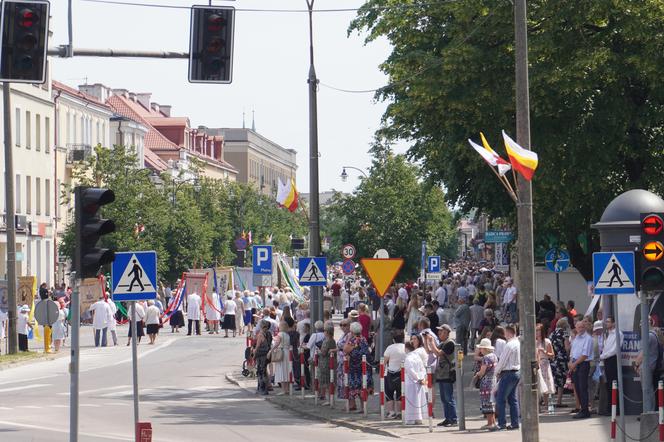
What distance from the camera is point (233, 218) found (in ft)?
325


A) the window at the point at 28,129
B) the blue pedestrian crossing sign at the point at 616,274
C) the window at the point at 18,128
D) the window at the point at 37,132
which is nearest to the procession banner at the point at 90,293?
the window at the point at 18,128

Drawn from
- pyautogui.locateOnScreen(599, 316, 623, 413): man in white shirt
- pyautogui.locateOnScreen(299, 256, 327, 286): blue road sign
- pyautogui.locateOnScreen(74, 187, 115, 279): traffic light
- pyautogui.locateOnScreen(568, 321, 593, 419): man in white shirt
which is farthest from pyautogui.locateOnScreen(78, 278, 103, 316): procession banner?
pyautogui.locateOnScreen(74, 187, 115, 279): traffic light

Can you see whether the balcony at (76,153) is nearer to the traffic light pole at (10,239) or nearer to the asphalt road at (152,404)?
the asphalt road at (152,404)

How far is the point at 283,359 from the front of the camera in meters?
28.2

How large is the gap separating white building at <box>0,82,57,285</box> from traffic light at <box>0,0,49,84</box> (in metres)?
53.7

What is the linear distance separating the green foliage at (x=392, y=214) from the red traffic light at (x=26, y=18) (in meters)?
48.4

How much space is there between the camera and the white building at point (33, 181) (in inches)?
2758

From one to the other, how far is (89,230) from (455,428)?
928cm

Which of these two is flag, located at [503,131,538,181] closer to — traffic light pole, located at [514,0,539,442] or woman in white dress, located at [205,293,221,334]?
traffic light pole, located at [514,0,539,442]

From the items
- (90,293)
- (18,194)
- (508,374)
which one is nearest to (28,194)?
(18,194)

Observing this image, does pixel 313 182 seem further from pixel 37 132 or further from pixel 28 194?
pixel 37 132

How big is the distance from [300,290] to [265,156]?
347 ft

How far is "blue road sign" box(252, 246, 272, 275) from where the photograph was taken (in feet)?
123

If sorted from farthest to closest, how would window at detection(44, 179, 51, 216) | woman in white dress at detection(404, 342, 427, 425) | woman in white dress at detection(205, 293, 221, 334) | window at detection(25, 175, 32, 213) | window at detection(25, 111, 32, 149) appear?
window at detection(44, 179, 51, 216)
window at detection(25, 111, 32, 149)
window at detection(25, 175, 32, 213)
woman in white dress at detection(205, 293, 221, 334)
woman in white dress at detection(404, 342, 427, 425)
